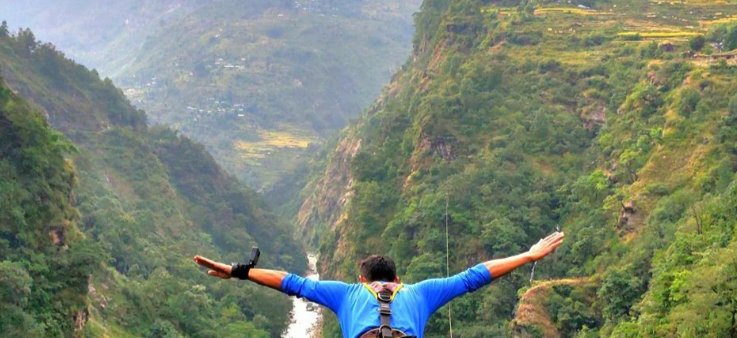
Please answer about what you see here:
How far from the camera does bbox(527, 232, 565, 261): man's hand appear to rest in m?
6.75

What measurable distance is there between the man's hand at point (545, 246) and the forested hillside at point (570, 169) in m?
19.9

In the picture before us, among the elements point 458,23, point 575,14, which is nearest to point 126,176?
point 458,23

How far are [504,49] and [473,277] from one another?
5463cm

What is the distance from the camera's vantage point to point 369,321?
20.6ft

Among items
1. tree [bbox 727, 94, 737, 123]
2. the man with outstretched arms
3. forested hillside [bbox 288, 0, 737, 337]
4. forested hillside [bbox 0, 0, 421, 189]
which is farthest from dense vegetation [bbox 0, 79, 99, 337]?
forested hillside [bbox 0, 0, 421, 189]

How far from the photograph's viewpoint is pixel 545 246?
6.82 metres

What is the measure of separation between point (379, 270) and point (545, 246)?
107 centimetres

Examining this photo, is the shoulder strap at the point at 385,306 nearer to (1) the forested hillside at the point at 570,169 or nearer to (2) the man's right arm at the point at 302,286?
(2) the man's right arm at the point at 302,286

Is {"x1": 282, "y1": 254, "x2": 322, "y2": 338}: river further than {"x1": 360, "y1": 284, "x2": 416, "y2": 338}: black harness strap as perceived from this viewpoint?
Yes

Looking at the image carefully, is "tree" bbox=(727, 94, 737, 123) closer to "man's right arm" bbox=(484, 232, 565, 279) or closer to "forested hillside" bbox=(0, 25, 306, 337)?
"forested hillside" bbox=(0, 25, 306, 337)

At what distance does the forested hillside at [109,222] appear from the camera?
3647 cm

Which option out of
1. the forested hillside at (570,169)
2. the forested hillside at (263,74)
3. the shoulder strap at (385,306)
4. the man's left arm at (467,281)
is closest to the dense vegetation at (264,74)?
the forested hillside at (263,74)

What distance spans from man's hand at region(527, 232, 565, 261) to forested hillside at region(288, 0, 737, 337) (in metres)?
19.9

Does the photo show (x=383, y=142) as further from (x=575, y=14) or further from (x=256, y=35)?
(x=256, y=35)
